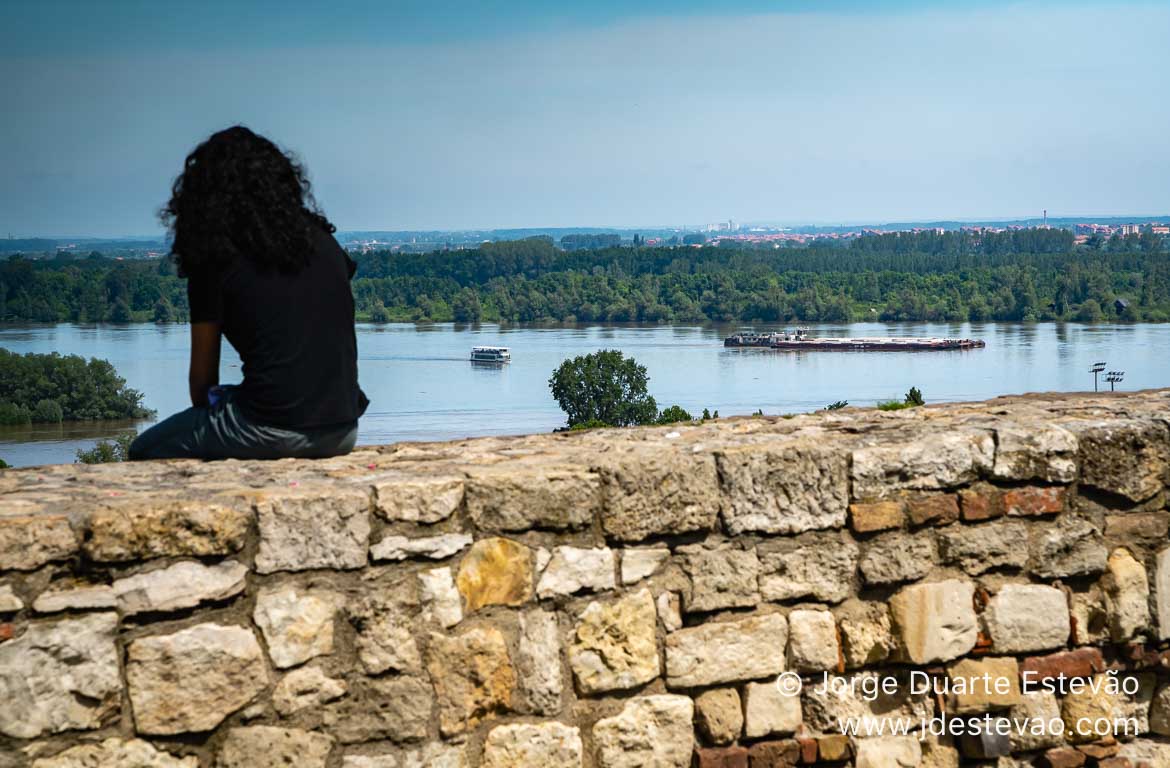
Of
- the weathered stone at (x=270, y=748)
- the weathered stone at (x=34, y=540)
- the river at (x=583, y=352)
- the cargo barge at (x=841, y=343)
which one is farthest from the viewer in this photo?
the cargo barge at (x=841, y=343)

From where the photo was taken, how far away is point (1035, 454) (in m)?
2.48

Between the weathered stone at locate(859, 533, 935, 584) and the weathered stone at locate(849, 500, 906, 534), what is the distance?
0.07ft

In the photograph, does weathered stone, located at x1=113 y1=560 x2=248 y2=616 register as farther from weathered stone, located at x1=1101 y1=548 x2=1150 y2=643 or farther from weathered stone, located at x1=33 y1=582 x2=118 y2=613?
weathered stone, located at x1=1101 y1=548 x2=1150 y2=643

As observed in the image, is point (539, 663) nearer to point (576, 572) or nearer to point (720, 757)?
point (576, 572)

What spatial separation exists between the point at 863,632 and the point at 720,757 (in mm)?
340

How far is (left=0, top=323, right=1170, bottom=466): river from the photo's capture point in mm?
35062

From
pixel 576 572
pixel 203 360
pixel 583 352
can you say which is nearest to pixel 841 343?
pixel 583 352

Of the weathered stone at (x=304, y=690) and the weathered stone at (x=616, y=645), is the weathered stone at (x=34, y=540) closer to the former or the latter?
the weathered stone at (x=304, y=690)

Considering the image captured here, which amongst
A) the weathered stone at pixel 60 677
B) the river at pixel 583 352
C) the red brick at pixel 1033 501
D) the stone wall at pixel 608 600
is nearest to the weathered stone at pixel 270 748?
the stone wall at pixel 608 600

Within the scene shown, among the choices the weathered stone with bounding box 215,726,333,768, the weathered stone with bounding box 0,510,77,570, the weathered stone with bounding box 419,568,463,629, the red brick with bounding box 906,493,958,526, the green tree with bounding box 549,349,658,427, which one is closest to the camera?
the weathered stone with bounding box 0,510,77,570

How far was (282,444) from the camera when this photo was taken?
7.80 feet

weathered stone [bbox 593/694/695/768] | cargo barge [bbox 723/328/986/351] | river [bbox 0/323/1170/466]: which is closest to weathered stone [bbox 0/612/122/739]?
weathered stone [bbox 593/694/695/768]

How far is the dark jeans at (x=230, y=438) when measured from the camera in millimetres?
2371

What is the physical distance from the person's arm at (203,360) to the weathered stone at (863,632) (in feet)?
3.91
